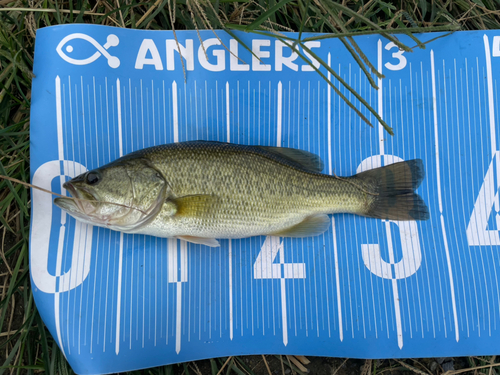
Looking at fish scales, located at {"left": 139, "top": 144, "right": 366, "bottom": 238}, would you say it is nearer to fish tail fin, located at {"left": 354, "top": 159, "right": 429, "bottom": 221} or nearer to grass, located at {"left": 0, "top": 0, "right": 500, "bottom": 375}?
fish tail fin, located at {"left": 354, "top": 159, "right": 429, "bottom": 221}

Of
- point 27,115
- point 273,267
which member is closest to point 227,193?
point 273,267

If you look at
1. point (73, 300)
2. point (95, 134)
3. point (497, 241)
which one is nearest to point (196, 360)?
point (73, 300)

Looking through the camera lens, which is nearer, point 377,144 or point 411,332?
point 411,332

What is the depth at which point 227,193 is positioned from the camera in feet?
6.66

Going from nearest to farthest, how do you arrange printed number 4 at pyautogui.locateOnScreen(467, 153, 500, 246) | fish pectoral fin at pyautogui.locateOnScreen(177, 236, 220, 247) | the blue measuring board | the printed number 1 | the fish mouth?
the fish mouth → fish pectoral fin at pyautogui.locateOnScreen(177, 236, 220, 247) → the blue measuring board → printed number 4 at pyautogui.locateOnScreen(467, 153, 500, 246) → the printed number 1

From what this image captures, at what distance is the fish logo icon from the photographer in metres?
2.36

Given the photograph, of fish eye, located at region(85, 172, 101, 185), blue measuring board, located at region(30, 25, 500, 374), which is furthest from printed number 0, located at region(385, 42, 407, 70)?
fish eye, located at region(85, 172, 101, 185)

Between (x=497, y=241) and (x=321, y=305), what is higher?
(x=497, y=241)

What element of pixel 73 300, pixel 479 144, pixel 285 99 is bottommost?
pixel 73 300

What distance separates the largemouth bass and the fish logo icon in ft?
2.71

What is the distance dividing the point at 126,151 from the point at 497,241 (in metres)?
2.86

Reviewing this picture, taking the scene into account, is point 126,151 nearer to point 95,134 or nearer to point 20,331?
point 95,134

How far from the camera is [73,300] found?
2236 mm

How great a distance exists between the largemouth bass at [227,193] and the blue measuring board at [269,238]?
0.66 ft
